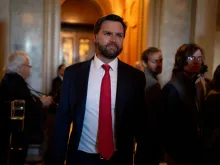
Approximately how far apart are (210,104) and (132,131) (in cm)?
54

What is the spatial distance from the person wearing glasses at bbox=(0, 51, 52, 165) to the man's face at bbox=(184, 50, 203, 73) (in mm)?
1759

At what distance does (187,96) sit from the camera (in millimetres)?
2334

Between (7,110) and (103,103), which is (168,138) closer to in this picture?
(103,103)

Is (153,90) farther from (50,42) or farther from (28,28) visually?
(28,28)

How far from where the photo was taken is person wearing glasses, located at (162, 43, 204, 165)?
2209 millimetres

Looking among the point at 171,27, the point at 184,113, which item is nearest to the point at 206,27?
the point at 171,27

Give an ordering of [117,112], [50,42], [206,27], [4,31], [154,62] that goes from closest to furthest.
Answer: [117,112] < [154,62] < [4,31] < [50,42] < [206,27]

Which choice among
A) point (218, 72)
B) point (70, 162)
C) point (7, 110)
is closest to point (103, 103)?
point (70, 162)

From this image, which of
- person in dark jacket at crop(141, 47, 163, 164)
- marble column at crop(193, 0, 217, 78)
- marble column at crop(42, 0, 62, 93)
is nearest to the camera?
person in dark jacket at crop(141, 47, 163, 164)

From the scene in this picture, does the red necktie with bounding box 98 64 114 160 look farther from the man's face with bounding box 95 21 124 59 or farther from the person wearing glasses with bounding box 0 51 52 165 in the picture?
the person wearing glasses with bounding box 0 51 52 165

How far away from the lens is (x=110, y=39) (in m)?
2.00

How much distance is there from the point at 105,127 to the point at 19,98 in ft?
5.21

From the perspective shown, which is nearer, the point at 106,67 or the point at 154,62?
the point at 106,67

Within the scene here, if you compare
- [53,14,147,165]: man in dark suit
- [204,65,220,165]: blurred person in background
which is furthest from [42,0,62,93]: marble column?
[204,65,220,165]: blurred person in background
